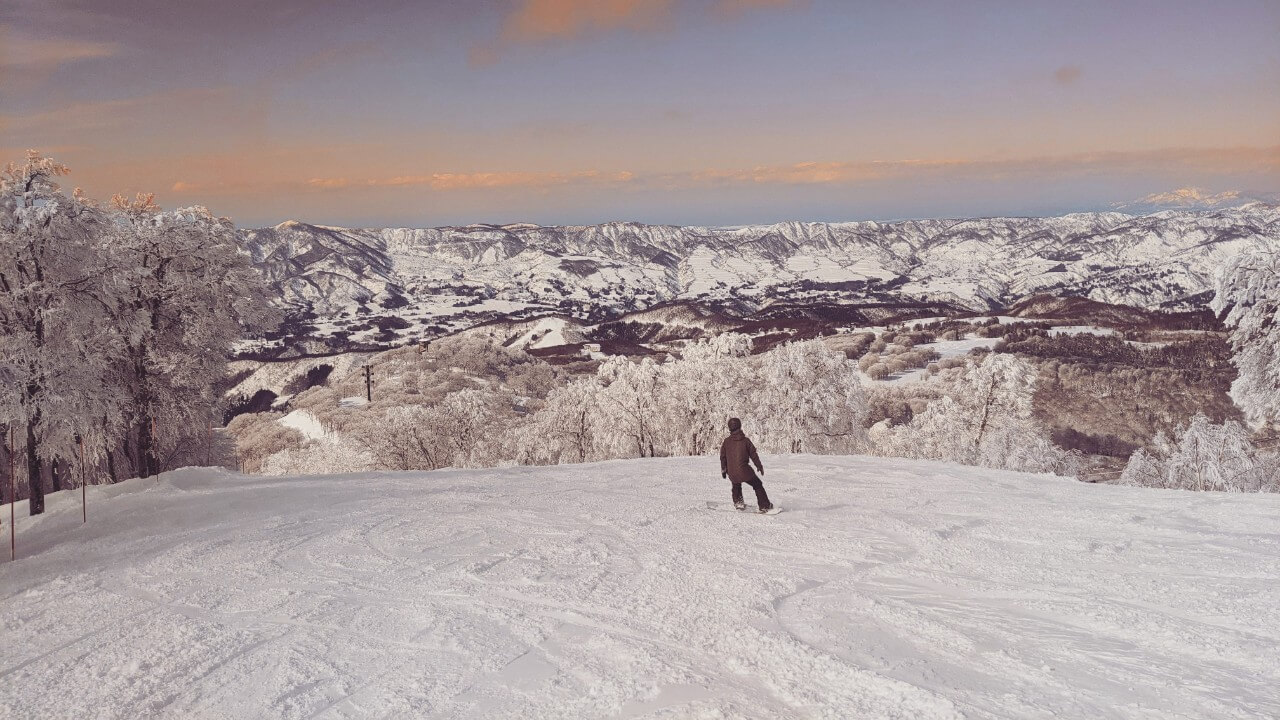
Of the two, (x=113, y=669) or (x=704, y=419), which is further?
(x=704, y=419)

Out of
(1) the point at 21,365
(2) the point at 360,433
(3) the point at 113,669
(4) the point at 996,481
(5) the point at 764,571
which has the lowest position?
(2) the point at 360,433

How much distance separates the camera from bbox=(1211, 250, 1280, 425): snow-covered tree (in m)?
22.2

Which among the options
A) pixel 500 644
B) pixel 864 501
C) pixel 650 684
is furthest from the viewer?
pixel 864 501

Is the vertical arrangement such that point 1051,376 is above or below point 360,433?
below

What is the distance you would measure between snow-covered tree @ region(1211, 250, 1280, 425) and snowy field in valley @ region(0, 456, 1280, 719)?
12.2 meters

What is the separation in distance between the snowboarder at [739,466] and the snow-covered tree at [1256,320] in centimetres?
1963

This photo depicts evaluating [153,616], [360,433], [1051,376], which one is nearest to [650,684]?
[153,616]

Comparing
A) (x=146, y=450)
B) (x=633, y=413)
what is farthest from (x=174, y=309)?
(x=633, y=413)

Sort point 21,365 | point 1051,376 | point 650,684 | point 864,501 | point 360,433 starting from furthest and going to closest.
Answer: point 1051,376 → point 360,433 → point 21,365 → point 864,501 → point 650,684

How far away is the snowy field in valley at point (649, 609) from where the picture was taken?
21.4 ft

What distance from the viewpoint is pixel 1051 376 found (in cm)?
17138

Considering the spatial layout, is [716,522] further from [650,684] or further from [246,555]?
[246,555]

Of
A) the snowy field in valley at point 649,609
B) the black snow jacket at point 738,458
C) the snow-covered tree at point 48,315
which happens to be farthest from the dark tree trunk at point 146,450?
the black snow jacket at point 738,458

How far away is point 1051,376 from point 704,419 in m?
157
